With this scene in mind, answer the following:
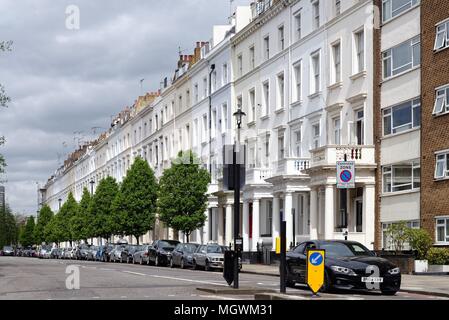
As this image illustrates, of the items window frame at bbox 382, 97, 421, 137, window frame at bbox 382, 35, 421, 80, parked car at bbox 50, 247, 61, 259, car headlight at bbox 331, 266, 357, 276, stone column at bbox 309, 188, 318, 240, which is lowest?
parked car at bbox 50, 247, 61, 259

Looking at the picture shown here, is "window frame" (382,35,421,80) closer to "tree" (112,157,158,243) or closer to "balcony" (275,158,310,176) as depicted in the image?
"balcony" (275,158,310,176)

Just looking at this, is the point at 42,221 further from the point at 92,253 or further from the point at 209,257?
the point at 209,257

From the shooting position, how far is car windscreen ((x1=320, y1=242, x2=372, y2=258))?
24.6 m

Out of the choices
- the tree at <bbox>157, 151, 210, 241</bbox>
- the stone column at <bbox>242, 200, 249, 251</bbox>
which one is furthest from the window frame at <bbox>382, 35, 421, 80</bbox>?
the tree at <bbox>157, 151, 210, 241</bbox>

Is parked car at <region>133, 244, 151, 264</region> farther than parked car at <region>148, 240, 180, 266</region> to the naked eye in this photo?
Yes

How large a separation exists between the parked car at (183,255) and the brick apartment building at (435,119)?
13842mm

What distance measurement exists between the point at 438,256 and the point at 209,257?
485 inches

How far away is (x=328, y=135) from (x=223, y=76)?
826 inches

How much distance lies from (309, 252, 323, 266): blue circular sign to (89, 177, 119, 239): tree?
72.7 meters

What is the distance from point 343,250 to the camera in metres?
24.9

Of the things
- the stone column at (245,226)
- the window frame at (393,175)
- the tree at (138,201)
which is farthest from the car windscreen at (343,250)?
the tree at (138,201)

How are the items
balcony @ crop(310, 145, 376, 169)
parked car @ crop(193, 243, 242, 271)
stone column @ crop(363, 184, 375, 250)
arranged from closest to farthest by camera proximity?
balcony @ crop(310, 145, 376, 169)
stone column @ crop(363, 184, 375, 250)
parked car @ crop(193, 243, 242, 271)
